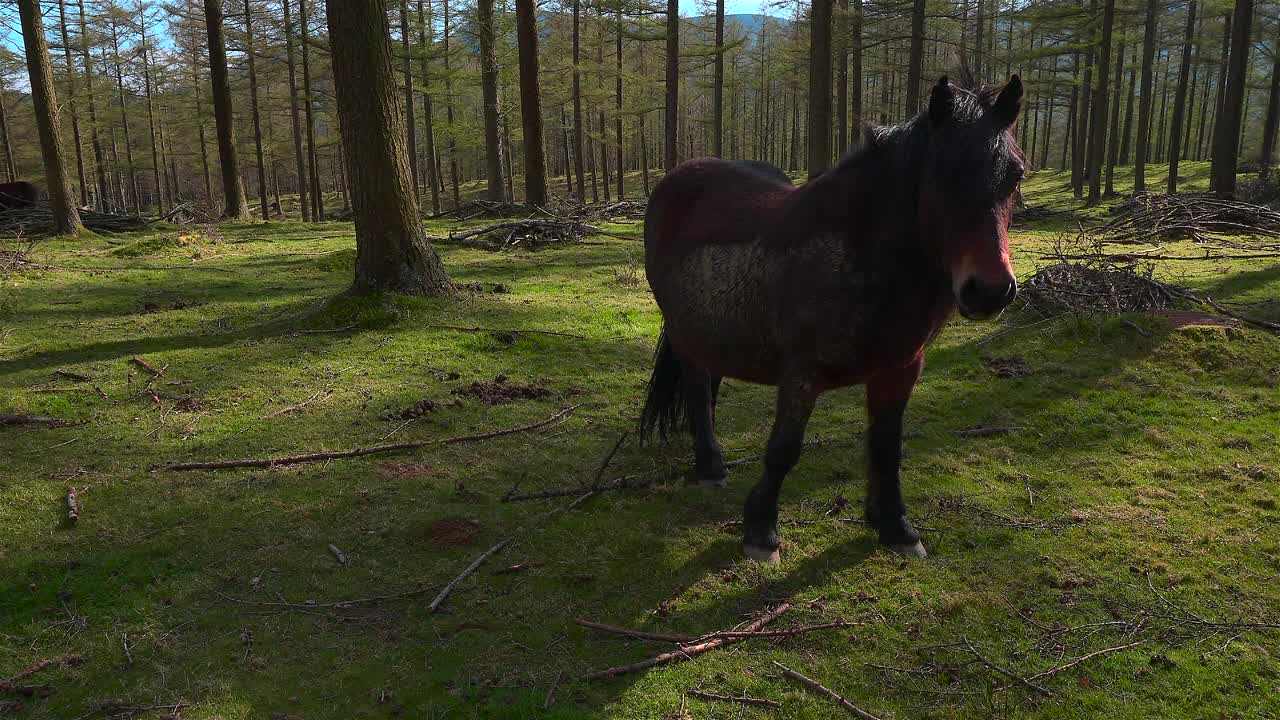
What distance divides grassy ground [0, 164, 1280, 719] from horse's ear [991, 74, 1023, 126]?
2167mm

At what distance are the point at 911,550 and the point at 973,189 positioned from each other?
6.52ft

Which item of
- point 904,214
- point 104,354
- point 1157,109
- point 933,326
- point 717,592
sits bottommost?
point 717,592

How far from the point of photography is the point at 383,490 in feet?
14.4

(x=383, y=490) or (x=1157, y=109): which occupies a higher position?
(x=1157, y=109)

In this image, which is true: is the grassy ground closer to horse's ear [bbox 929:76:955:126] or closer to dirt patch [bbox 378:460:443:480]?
dirt patch [bbox 378:460:443:480]

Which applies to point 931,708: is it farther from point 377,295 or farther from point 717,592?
point 377,295

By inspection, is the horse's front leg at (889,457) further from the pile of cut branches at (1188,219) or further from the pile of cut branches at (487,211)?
the pile of cut branches at (487,211)

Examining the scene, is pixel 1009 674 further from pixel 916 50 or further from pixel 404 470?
pixel 916 50

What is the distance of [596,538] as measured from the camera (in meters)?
3.92

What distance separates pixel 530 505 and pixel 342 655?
1565 mm

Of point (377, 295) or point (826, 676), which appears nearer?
point (826, 676)

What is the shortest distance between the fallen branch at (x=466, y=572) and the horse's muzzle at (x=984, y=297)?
2576 mm

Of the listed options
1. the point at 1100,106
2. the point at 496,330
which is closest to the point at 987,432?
the point at 496,330

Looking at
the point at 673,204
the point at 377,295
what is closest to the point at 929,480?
the point at 673,204
